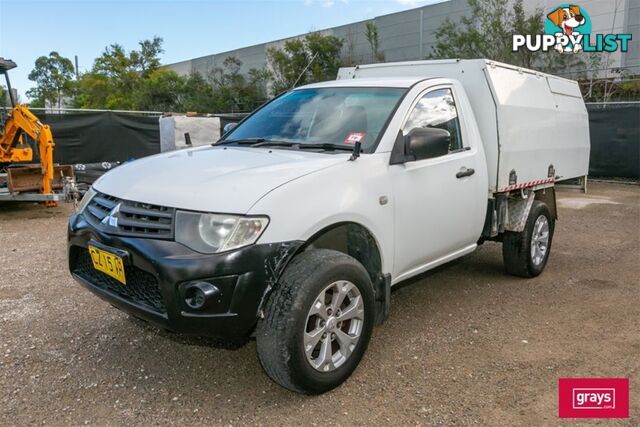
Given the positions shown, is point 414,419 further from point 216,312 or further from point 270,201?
point 270,201

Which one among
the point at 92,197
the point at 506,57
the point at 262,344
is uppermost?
the point at 506,57

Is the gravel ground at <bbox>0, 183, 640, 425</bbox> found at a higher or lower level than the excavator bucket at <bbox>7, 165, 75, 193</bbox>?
lower

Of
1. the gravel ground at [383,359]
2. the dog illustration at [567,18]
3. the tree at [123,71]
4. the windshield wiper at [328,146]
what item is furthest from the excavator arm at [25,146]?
the tree at [123,71]

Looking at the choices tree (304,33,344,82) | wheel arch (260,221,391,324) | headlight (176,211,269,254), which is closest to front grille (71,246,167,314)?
headlight (176,211,269,254)

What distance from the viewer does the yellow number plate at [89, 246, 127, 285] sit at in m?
2.85

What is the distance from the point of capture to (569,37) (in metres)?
20.5

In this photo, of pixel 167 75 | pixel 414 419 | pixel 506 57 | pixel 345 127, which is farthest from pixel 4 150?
pixel 167 75

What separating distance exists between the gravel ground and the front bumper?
58 cm

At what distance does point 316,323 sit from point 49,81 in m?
51.9

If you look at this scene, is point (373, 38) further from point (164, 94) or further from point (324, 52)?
point (164, 94)

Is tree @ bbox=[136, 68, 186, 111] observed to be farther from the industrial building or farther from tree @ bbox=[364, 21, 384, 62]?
tree @ bbox=[364, 21, 384, 62]

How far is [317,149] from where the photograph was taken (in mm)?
3545

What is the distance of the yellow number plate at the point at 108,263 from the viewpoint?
2852 mm

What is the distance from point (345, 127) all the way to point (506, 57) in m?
17.9
